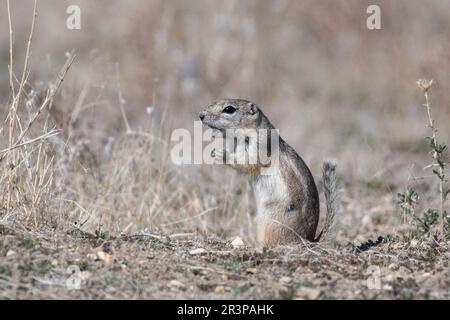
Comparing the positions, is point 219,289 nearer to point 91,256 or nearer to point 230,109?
point 91,256

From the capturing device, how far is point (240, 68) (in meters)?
12.6

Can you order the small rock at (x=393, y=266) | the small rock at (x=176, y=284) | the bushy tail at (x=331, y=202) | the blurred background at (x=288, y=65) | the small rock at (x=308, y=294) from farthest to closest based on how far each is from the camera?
the blurred background at (x=288, y=65) → the bushy tail at (x=331, y=202) → the small rock at (x=393, y=266) → the small rock at (x=176, y=284) → the small rock at (x=308, y=294)

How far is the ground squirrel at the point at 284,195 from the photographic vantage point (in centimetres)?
611

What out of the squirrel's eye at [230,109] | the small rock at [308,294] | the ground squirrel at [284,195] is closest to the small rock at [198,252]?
the ground squirrel at [284,195]

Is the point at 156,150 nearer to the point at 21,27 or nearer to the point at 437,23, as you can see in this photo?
the point at 437,23

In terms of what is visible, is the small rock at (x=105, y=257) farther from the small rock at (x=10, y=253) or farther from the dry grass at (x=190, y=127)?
the small rock at (x=10, y=253)

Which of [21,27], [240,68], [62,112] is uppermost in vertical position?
[21,27]

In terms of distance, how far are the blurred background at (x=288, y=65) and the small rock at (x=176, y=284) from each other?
15.3 ft

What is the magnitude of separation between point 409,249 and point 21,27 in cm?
1221

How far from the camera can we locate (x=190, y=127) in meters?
10.1

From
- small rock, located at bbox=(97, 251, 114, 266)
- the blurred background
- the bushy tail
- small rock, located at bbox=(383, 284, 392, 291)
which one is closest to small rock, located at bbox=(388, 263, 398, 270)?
small rock, located at bbox=(383, 284, 392, 291)

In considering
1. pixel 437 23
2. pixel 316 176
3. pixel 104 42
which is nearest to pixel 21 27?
pixel 104 42

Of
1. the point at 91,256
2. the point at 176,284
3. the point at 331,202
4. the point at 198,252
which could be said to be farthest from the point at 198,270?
the point at 331,202

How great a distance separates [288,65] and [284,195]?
829 cm
